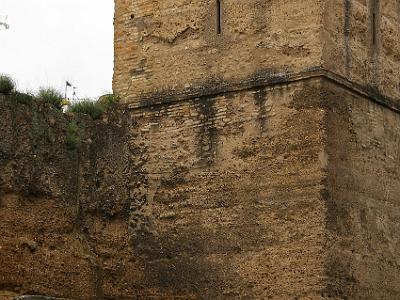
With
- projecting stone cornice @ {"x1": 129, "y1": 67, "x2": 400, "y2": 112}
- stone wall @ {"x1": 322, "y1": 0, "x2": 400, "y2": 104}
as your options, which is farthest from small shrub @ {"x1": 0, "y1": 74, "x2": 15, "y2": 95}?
stone wall @ {"x1": 322, "y1": 0, "x2": 400, "y2": 104}

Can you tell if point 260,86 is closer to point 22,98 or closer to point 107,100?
point 107,100

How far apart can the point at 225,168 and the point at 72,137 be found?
6.27 ft

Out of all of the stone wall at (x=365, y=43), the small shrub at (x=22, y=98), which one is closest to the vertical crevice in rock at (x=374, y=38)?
the stone wall at (x=365, y=43)

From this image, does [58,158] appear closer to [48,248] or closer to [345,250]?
[48,248]

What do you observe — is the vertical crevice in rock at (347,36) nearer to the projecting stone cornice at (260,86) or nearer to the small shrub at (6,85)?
the projecting stone cornice at (260,86)

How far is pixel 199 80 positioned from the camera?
14969 millimetres

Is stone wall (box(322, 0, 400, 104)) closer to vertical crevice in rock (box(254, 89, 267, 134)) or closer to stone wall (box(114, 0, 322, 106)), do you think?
stone wall (box(114, 0, 322, 106))

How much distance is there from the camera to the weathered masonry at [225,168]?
1391cm

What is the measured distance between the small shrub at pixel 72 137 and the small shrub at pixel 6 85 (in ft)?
3.17

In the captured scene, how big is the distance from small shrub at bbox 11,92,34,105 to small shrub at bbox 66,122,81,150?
0.64 m

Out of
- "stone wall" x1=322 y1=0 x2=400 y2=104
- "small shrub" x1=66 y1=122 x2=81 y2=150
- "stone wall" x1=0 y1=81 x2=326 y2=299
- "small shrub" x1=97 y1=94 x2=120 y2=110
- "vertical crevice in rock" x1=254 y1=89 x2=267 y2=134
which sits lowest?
"stone wall" x1=0 y1=81 x2=326 y2=299

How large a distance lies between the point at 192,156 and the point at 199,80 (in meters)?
0.97

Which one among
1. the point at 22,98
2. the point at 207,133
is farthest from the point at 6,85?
the point at 207,133

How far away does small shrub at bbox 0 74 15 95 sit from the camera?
46.1ft
